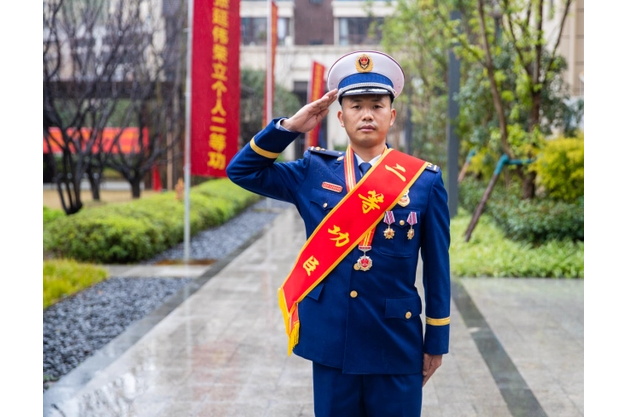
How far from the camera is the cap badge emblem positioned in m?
2.61

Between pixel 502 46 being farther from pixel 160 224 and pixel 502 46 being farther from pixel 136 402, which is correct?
pixel 136 402

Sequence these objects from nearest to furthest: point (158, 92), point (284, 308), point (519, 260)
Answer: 1. point (284, 308)
2. point (519, 260)
3. point (158, 92)

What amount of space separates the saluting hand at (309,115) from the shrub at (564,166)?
24.5 feet

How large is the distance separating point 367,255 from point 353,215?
0.14 meters

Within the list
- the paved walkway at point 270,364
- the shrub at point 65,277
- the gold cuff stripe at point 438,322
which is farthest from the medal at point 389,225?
the shrub at point 65,277

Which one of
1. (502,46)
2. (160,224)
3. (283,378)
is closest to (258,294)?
(283,378)

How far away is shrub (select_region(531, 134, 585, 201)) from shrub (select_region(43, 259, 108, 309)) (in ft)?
18.0

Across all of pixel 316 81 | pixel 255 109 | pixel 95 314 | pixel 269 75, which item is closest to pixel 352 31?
pixel 255 109

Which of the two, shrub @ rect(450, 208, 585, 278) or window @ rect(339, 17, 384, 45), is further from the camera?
window @ rect(339, 17, 384, 45)

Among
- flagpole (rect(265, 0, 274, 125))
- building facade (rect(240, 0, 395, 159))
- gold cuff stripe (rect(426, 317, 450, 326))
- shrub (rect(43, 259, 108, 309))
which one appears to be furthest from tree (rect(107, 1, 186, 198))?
gold cuff stripe (rect(426, 317, 450, 326))

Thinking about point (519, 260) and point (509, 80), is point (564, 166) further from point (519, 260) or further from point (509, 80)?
point (509, 80)

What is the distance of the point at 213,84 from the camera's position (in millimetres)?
9102

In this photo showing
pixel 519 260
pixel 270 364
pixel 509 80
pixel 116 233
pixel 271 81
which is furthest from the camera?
pixel 271 81

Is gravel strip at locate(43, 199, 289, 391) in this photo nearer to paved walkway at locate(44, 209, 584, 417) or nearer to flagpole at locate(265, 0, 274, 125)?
paved walkway at locate(44, 209, 584, 417)
